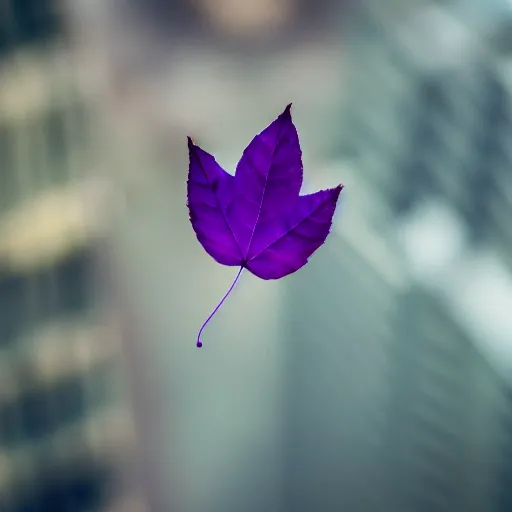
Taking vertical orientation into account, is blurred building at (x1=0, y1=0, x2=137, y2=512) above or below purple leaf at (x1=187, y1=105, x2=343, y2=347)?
above

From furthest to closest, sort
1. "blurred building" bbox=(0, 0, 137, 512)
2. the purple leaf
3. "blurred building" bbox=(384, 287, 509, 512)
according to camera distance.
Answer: "blurred building" bbox=(384, 287, 509, 512) < "blurred building" bbox=(0, 0, 137, 512) < the purple leaf

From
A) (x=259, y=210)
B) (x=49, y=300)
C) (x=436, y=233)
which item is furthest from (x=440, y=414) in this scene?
(x=259, y=210)

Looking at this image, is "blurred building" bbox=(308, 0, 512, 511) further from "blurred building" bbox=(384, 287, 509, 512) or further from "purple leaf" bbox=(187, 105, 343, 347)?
"purple leaf" bbox=(187, 105, 343, 347)

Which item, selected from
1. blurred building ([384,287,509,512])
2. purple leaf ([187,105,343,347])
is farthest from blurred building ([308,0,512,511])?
purple leaf ([187,105,343,347])

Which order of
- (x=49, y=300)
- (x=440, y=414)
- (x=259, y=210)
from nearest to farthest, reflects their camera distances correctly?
(x=259, y=210) → (x=49, y=300) → (x=440, y=414)

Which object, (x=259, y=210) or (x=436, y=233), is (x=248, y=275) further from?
(x=259, y=210)

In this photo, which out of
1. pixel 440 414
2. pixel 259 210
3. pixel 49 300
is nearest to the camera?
pixel 259 210

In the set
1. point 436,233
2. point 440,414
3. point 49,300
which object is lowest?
point 440,414
